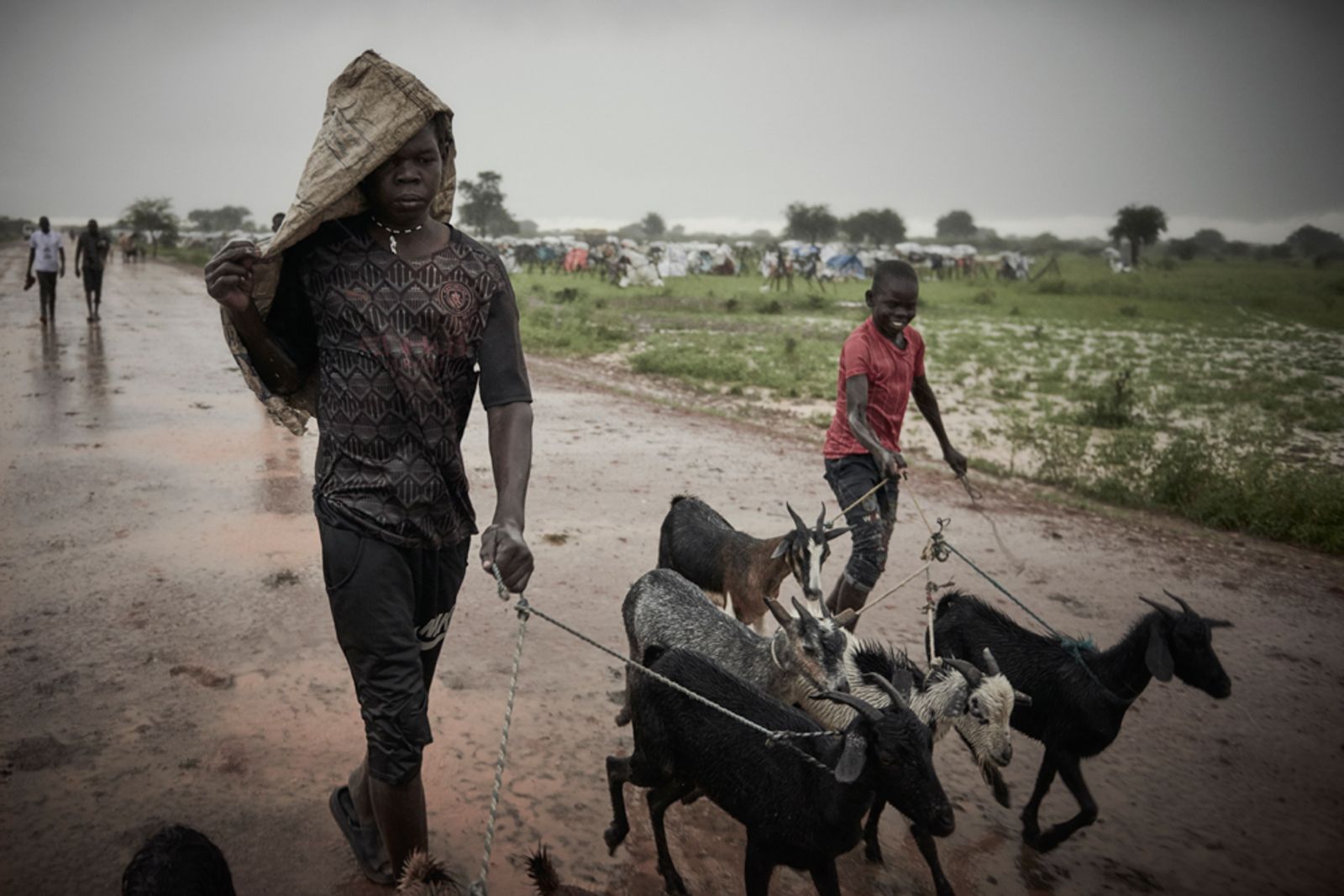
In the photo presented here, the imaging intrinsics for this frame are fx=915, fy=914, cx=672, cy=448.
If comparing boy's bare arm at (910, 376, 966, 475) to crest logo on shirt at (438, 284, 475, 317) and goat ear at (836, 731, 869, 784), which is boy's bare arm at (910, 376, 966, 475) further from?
crest logo on shirt at (438, 284, 475, 317)

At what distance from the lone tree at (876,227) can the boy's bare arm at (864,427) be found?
9321cm

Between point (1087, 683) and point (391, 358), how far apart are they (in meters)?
3.20

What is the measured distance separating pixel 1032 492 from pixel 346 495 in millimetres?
8337

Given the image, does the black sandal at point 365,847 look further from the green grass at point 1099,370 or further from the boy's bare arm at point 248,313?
the green grass at point 1099,370

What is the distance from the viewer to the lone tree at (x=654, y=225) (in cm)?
11875

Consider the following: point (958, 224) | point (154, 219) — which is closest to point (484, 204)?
point (154, 219)

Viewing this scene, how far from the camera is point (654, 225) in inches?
4749

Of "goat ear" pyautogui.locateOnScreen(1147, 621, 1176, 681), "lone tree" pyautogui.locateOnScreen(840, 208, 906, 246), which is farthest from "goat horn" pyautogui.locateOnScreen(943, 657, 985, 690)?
"lone tree" pyautogui.locateOnScreen(840, 208, 906, 246)

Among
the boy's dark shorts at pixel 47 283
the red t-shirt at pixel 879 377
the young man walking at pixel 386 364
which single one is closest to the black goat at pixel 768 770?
the young man walking at pixel 386 364

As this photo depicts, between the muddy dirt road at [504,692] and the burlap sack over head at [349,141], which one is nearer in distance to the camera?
the burlap sack over head at [349,141]

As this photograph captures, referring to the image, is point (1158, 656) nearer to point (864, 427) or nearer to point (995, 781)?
point (995, 781)

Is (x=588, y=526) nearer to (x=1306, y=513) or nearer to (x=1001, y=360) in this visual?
(x=1306, y=513)

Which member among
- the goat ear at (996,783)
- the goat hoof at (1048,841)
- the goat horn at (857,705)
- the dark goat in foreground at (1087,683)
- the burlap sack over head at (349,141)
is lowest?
the goat hoof at (1048,841)

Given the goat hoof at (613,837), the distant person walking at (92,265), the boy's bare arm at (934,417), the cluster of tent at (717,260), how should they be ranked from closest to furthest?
the goat hoof at (613,837) < the boy's bare arm at (934,417) < the distant person walking at (92,265) < the cluster of tent at (717,260)
